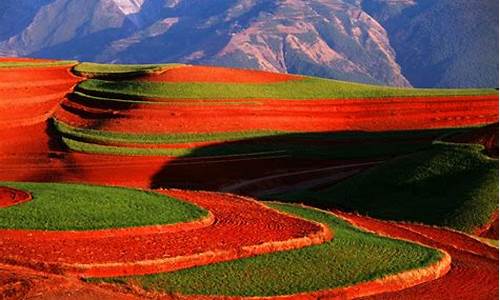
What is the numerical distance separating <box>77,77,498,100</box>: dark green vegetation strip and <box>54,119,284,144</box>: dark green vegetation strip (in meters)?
5.17

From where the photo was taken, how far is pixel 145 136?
4106 cm

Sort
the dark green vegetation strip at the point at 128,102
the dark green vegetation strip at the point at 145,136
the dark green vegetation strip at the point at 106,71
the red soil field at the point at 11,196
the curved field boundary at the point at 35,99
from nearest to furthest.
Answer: the red soil field at the point at 11,196 < the dark green vegetation strip at the point at 145,136 < the dark green vegetation strip at the point at 128,102 < the curved field boundary at the point at 35,99 < the dark green vegetation strip at the point at 106,71

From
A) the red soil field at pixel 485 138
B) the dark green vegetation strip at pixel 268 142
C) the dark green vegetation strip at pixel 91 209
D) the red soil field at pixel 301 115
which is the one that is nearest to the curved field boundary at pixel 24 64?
the red soil field at pixel 301 115

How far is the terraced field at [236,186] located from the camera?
1641cm

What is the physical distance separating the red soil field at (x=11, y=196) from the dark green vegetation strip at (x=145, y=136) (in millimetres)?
18275

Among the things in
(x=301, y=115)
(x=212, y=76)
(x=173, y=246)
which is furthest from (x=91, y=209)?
(x=212, y=76)

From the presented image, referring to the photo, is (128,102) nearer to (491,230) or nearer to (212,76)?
(212,76)

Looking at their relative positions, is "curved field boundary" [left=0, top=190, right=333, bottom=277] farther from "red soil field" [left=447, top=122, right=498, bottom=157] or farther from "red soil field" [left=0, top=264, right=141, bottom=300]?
"red soil field" [left=447, top=122, right=498, bottom=157]

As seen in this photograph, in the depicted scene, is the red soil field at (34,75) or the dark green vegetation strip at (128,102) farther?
the red soil field at (34,75)

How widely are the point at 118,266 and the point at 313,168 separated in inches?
933

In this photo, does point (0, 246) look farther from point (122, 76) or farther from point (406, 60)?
point (406, 60)

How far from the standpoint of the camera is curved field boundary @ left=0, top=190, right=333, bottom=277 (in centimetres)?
1562

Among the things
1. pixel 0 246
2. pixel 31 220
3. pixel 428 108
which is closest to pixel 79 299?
pixel 0 246

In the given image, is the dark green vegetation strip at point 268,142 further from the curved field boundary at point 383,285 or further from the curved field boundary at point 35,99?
the curved field boundary at point 383,285
